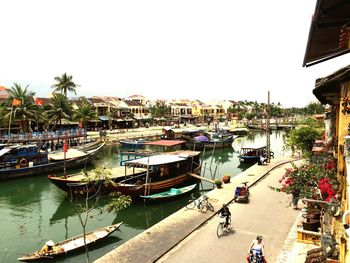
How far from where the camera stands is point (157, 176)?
86.5ft

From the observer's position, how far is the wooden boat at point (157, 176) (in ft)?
77.4

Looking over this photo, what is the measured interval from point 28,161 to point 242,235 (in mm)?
28573

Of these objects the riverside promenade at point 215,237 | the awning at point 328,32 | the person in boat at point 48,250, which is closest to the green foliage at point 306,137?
the riverside promenade at point 215,237

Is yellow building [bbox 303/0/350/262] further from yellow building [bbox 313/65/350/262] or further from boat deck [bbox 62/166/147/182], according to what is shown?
boat deck [bbox 62/166/147/182]

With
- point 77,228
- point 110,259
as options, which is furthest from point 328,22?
point 77,228

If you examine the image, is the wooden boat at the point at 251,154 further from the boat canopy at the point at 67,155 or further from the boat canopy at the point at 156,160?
the boat canopy at the point at 67,155

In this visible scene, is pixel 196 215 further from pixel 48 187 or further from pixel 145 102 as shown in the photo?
pixel 145 102

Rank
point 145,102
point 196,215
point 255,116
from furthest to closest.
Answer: point 255,116 → point 145,102 → point 196,215

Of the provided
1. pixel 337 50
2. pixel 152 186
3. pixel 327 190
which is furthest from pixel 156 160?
pixel 337 50

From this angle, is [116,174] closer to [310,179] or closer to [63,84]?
[310,179]

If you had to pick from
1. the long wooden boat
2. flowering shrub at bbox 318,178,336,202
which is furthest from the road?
the long wooden boat

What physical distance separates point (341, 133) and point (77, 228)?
17.5 m

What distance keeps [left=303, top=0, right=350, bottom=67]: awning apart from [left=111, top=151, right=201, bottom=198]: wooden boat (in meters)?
17.2

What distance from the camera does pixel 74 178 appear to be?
25.9 meters
